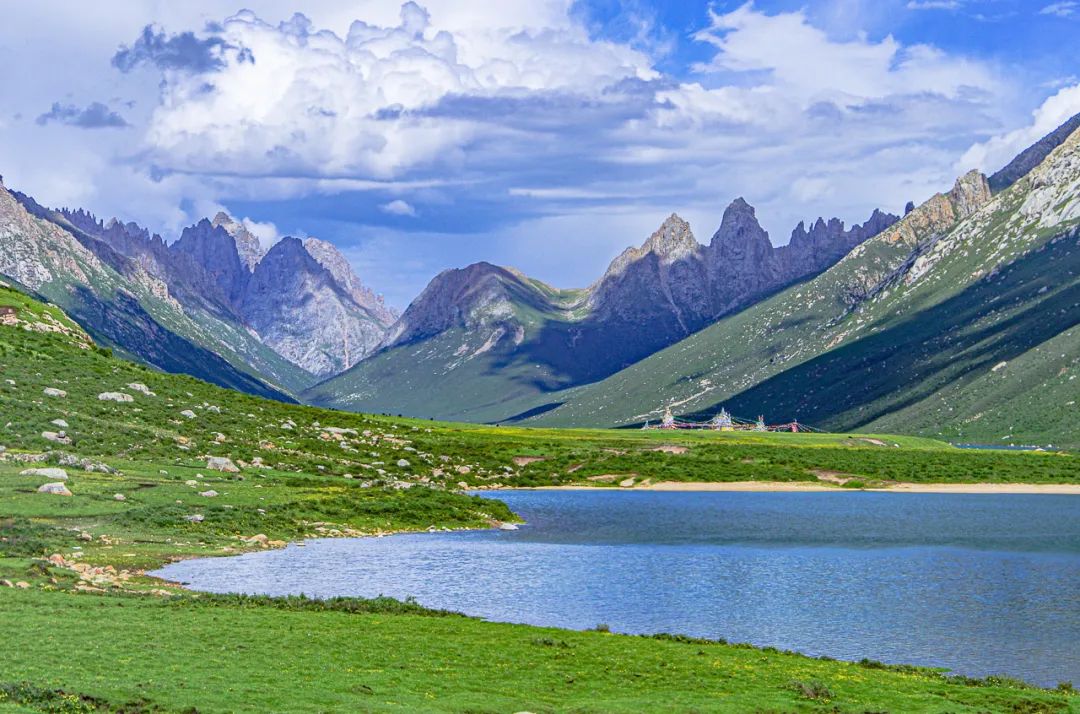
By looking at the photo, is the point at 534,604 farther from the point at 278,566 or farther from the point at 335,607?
the point at 278,566

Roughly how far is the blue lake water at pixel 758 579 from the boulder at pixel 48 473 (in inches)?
849

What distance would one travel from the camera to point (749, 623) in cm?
6053

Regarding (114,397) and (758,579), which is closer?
(758,579)

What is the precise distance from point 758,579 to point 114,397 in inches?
3294

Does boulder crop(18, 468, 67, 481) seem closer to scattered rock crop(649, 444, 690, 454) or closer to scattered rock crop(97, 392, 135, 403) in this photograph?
scattered rock crop(97, 392, 135, 403)

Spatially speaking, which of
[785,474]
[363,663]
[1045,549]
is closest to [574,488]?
[785,474]

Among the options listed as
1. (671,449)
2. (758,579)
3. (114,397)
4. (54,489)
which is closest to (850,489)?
(671,449)

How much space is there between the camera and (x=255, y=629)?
4931 cm

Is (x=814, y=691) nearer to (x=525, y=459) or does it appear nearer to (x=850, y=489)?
(x=850, y=489)

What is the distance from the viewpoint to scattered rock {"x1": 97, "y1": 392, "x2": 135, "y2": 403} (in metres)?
128

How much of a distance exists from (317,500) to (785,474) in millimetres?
86959

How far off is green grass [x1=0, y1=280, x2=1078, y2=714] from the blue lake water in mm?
5620

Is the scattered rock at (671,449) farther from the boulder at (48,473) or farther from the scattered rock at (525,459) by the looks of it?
the boulder at (48,473)

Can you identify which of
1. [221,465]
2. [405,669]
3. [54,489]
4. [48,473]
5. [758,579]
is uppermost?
[221,465]
